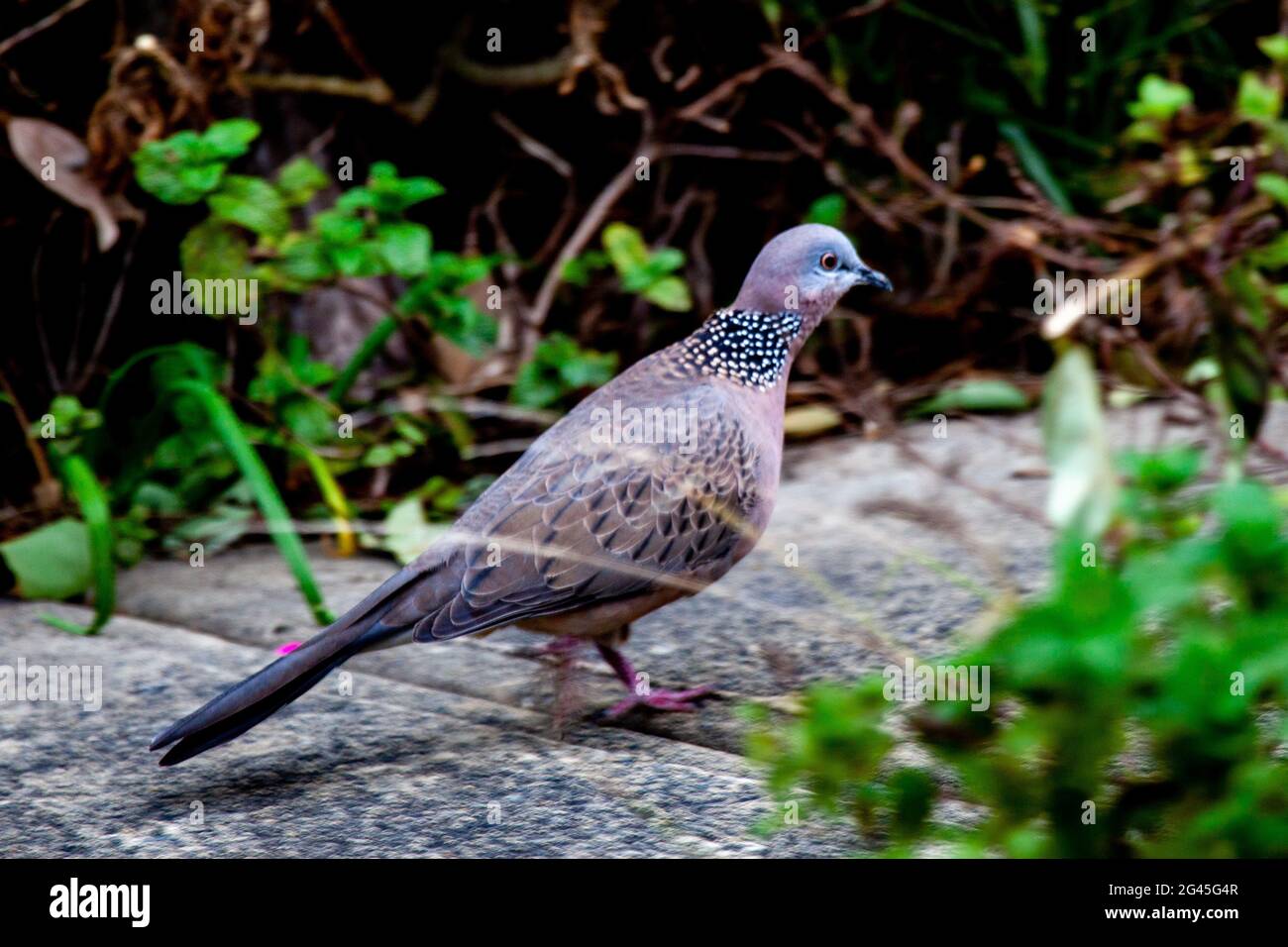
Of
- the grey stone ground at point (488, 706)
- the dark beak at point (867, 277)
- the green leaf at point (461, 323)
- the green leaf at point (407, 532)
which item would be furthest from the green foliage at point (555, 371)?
the dark beak at point (867, 277)

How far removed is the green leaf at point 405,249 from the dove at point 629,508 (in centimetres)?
113

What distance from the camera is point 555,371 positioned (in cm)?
498

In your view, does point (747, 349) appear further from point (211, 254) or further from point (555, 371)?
point (211, 254)

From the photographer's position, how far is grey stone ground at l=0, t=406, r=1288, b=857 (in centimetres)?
255

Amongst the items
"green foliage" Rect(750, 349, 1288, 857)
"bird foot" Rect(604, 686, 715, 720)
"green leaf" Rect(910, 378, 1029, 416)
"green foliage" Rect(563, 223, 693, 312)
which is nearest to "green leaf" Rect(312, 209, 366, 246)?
"green foliage" Rect(563, 223, 693, 312)

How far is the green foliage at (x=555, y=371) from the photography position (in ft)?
16.0

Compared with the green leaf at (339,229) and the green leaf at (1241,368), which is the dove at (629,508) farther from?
the green leaf at (339,229)

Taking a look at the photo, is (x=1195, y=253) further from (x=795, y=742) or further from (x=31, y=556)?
(x=31, y=556)

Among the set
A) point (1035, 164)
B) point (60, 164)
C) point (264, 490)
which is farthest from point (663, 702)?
point (1035, 164)

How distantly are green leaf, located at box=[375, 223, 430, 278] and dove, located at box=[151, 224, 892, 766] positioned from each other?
1127mm

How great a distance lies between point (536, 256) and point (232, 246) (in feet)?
4.18

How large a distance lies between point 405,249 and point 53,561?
4.15 feet
